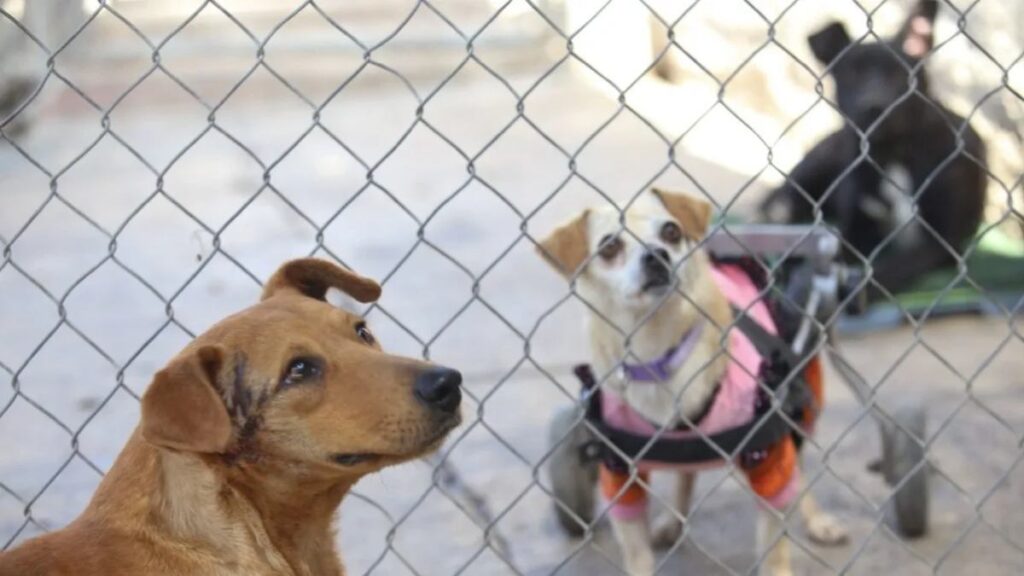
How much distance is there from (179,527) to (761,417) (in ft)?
4.81

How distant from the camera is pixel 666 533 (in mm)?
3863

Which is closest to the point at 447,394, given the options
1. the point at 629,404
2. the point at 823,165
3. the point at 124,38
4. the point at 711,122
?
the point at 629,404

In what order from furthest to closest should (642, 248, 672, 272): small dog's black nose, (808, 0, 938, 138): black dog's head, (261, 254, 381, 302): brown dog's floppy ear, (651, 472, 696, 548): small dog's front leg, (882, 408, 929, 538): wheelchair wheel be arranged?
1. (808, 0, 938, 138): black dog's head
2. (651, 472, 696, 548): small dog's front leg
3. (882, 408, 929, 538): wheelchair wheel
4. (642, 248, 672, 272): small dog's black nose
5. (261, 254, 381, 302): brown dog's floppy ear

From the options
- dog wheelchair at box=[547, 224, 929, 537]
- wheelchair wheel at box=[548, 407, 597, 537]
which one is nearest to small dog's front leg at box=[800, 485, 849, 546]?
dog wheelchair at box=[547, 224, 929, 537]

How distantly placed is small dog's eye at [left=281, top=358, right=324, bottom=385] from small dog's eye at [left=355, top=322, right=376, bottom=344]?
182mm

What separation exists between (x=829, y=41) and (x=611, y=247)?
2476 millimetres

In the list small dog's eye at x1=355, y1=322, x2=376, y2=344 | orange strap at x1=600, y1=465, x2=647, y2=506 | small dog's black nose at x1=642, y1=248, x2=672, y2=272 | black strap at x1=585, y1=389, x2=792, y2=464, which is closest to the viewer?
small dog's eye at x1=355, y1=322, x2=376, y2=344

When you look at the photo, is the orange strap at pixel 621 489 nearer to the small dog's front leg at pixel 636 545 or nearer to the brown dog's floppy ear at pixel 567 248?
the small dog's front leg at pixel 636 545

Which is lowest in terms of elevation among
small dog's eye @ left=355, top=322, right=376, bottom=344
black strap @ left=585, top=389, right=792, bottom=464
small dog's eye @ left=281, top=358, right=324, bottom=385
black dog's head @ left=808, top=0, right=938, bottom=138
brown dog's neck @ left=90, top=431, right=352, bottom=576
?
black strap @ left=585, top=389, right=792, bottom=464

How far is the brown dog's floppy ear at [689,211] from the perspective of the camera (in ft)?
12.0

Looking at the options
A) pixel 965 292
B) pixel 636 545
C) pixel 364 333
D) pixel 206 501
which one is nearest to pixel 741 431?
pixel 636 545

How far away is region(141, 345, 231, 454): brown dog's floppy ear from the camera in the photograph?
83.7 inches

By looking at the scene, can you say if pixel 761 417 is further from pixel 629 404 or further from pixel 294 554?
pixel 294 554

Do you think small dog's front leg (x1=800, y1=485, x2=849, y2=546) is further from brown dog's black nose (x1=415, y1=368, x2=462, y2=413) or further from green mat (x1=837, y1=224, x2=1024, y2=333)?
brown dog's black nose (x1=415, y1=368, x2=462, y2=413)
